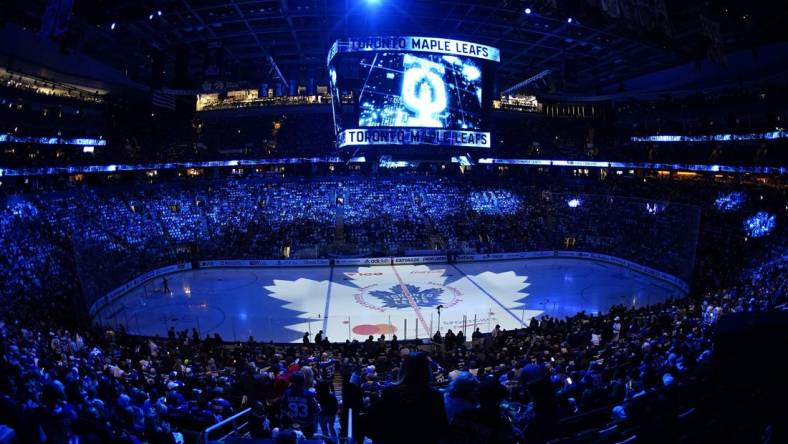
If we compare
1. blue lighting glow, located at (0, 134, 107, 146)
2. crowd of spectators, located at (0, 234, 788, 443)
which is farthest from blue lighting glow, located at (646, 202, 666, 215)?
blue lighting glow, located at (0, 134, 107, 146)

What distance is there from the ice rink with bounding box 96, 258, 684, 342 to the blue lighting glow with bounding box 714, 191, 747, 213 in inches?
293

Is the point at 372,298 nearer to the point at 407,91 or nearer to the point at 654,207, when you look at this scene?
the point at 407,91

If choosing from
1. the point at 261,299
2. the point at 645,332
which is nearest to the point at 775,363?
the point at 645,332

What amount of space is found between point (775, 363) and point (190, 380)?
10910 millimetres

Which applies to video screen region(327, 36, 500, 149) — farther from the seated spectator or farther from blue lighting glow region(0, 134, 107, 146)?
blue lighting glow region(0, 134, 107, 146)

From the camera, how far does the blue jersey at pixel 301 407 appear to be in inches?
240

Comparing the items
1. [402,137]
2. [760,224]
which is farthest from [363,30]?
[760,224]

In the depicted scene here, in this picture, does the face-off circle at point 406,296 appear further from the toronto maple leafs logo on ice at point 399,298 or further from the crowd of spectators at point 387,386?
the crowd of spectators at point 387,386

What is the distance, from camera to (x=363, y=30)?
29328 millimetres

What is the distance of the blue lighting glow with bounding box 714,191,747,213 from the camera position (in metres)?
32.1

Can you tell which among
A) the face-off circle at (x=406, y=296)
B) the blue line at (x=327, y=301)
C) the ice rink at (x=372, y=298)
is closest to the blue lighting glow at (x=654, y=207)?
the ice rink at (x=372, y=298)

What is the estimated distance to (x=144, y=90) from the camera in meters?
40.4

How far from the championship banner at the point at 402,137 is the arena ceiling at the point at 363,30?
6.01 metres

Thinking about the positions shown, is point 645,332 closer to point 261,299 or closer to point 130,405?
point 130,405
